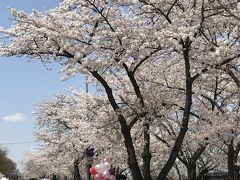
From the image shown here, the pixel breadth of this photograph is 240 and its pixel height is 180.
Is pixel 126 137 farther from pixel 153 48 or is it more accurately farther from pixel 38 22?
pixel 38 22

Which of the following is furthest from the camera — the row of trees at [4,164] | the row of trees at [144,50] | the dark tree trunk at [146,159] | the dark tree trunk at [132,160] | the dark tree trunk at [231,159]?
the row of trees at [4,164]

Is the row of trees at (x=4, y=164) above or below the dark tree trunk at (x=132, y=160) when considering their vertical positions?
above

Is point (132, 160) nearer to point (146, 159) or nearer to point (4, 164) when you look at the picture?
point (146, 159)

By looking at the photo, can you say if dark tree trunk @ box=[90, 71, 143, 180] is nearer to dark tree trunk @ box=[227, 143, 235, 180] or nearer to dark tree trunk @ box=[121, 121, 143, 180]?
dark tree trunk @ box=[121, 121, 143, 180]

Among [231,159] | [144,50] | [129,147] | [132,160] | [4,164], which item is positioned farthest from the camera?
[4,164]

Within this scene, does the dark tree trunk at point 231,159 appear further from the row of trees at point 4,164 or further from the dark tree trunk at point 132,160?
the row of trees at point 4,164

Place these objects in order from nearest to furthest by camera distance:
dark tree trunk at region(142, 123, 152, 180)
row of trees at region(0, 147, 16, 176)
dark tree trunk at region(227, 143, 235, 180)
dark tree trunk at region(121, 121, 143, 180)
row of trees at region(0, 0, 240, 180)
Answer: row of trees at region(0, 0, 240, 180), dark tree trunk at region(121, 121, 143, 180), dark tree trunk at region(142, 123, 152, 180), dark tree trunk at region(227, 143, 235, 180), row of trees at region(0, 147, 16, 176)

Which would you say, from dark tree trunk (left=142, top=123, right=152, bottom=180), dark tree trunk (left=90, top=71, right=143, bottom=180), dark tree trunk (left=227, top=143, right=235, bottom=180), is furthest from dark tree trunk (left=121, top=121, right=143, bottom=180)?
dark tree trunk (left=227, top=143, right=235, bottom=180)

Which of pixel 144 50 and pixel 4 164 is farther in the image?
pixel 4 164

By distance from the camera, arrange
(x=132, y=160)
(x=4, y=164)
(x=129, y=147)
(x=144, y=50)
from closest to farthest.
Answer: (x=144, y=50) → (x=132, y=160) → (x=129, y=147) → (x=4, y=164)

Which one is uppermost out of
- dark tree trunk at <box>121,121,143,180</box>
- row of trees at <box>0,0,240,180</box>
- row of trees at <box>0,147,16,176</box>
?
row of trees at <box>0,147,16,176</box>

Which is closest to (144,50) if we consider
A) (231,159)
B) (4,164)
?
(231,159)

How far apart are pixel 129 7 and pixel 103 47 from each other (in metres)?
1.73

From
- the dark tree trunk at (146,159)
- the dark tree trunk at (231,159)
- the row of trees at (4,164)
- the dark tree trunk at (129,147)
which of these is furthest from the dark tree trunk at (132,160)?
the row of trees at (4,164)
